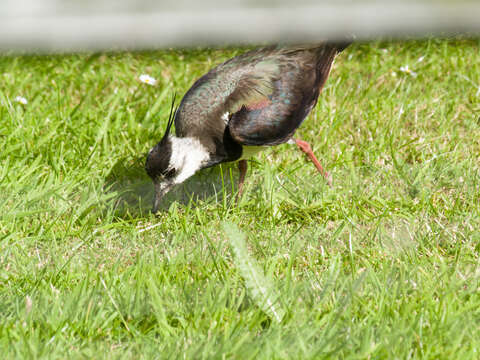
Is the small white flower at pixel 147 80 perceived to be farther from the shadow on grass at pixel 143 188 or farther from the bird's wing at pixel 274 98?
the bird's wing at pixel 274 98

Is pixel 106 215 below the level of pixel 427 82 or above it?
below

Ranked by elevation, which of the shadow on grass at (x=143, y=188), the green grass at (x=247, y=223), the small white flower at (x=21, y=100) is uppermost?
the small white flower at (x=21, y=100)

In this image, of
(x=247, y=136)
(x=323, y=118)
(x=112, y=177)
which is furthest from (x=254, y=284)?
(x=323, y=118)

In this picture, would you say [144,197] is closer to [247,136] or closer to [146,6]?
[247,136]

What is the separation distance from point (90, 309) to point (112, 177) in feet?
6.47

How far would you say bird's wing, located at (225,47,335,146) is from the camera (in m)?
4.37

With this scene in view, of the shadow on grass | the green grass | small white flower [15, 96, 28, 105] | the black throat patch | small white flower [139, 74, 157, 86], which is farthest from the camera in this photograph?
small white flower [139, 74, 157, 86]

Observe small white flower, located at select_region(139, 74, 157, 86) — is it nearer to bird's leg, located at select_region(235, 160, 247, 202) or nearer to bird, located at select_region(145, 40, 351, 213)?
bird, located at select_region(145, 40, 351, 213)

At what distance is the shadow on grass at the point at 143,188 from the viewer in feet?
14.5

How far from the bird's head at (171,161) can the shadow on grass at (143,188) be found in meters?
0.15

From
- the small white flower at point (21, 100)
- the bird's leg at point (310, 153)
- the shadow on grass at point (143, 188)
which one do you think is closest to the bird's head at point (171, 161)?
the shadow on grass at point (143, 188)

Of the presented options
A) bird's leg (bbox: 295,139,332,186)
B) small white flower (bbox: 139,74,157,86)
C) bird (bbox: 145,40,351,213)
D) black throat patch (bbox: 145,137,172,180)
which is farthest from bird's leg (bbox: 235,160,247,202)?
small white flower (bbox: 139,74,157,86)

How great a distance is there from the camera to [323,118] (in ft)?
17.0

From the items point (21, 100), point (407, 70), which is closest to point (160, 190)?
point (21, 100)
